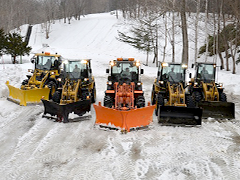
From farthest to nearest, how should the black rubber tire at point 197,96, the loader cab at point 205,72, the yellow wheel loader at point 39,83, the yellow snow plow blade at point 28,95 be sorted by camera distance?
1. the loader cab at point 205,72
2. the yellow wheel loader at point 39,83
3. the yellow snow plow blade at point 28,95
4. the black rubber tire at point 197,96

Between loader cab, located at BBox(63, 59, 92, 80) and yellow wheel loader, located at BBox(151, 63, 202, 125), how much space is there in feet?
11.1

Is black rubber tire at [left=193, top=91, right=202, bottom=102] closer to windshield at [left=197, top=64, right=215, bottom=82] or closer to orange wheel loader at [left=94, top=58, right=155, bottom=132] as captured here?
windshield at [left=197, top=64, right=215, bottom=82]

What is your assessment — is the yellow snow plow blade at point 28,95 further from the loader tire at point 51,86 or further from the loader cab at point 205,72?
the loader cab at point 205,72

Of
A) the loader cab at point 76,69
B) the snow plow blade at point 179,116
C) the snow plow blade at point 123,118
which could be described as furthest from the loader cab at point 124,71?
the snow plow blade at point 123,118

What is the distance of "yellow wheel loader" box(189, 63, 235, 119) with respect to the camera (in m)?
10.7

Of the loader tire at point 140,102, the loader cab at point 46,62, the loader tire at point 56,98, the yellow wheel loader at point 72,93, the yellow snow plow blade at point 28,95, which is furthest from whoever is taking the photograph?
the loader cab at point 46,62

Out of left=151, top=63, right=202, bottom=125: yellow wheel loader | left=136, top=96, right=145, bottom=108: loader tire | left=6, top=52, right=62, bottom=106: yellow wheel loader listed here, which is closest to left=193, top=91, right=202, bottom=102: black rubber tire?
left=151, top=63, right=202, bottom=125: yellow wheel loader

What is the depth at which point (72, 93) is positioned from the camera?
11.0m

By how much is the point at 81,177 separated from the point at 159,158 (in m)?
2.21

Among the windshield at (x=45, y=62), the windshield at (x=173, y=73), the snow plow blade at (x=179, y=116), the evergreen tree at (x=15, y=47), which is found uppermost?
the evergreen tree at (x=15, y=47)

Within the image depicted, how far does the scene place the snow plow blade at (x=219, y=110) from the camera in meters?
10.7

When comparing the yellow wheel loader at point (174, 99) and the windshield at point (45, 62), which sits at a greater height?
the windshield at point (45, 62)

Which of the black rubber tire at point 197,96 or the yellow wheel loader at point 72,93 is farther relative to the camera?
the black rubber tire at point 197,96

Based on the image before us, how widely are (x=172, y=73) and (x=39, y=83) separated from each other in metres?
6.67
